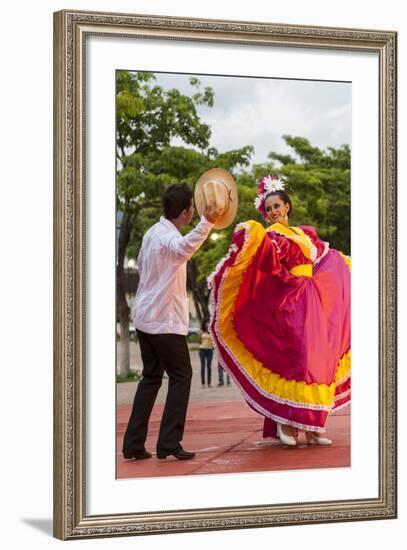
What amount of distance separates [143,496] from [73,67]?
2266 millimetres

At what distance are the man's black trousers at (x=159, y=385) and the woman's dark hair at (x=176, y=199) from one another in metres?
0.66

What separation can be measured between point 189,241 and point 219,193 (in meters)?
0.32

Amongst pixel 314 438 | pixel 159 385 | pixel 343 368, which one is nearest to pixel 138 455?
pixel 159 385

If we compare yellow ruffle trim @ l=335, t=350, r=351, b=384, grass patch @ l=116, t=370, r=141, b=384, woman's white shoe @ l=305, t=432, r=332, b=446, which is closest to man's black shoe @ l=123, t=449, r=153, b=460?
grass patch @ l=116, t=370, r=141, b=384

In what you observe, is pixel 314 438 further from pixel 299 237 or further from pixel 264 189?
pixel 264 189

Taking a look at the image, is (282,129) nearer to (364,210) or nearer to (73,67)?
(364,210)

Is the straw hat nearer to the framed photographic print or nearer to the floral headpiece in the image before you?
the framed photographic print

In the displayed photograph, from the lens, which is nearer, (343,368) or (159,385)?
(159,385)

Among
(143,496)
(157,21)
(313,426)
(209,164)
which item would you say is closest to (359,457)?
(313,426)

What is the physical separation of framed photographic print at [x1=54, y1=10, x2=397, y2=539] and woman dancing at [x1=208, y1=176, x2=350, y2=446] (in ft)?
0.04

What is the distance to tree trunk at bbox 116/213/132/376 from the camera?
298 inches

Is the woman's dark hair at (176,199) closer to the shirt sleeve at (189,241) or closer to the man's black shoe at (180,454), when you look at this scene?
the shirt sleeve at (189,241)

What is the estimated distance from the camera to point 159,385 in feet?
25.6

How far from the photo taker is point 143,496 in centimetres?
762
